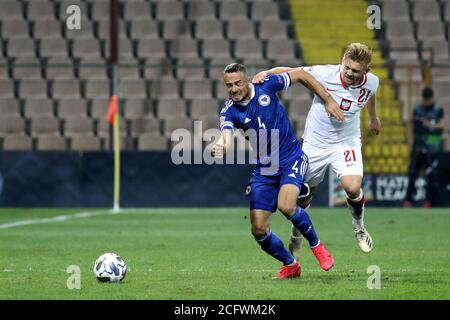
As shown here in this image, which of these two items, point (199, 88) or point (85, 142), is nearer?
point (85, 142)

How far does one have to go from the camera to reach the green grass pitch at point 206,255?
8828mm

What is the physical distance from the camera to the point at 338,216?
59.5ft

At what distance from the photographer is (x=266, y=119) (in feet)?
31.9

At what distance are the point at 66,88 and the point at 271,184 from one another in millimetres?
13455

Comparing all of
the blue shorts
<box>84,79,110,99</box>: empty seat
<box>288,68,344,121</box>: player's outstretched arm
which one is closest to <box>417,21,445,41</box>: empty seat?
<box>84,79,110,99</box>: empty seat

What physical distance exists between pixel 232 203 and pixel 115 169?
215 cm

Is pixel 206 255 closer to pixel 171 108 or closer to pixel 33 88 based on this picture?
pixel 171 108

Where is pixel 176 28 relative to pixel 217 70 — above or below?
above

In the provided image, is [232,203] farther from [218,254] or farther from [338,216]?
[218,254]

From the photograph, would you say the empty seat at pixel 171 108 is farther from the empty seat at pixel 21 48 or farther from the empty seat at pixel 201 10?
the empty seat at pixel 21 48

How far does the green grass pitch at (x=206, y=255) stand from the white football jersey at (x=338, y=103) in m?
1.24

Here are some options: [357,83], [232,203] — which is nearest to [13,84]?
[232,203]

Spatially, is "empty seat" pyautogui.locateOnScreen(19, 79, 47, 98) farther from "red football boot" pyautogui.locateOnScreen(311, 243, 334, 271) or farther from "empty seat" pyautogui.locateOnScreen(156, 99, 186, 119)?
"red football boot" pyautogui.locateOnScreen(311, 243, 334, 271)

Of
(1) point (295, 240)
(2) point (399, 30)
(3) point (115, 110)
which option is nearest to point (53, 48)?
(3) point (115, 110)
